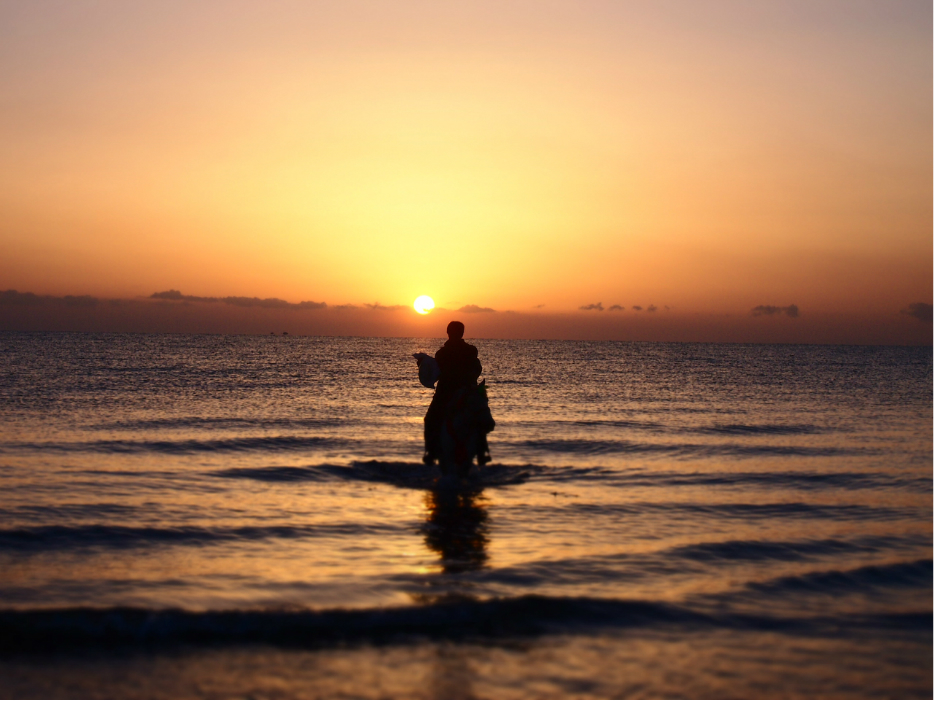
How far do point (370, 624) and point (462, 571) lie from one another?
5.70ft

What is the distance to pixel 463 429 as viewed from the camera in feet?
45.5

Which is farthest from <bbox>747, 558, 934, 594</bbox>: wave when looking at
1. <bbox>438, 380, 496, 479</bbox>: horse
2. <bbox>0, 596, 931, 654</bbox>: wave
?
<bbox>438, 380, 496, 479</bbox>: horse

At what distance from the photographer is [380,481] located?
1448 cm

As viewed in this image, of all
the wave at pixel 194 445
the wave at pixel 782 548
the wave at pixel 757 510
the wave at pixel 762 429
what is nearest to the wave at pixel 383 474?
the wave at pixel 757 510

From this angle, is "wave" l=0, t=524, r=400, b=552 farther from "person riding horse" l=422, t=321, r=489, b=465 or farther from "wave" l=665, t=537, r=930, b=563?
"wave" l=665, t=537, r=930, b=563

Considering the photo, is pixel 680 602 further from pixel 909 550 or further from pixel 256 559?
pixel 256 559

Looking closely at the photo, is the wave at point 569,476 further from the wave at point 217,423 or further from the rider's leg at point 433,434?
the wave at point 217,423

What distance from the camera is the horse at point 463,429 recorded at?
45.2ft

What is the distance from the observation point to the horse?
13.8 meters

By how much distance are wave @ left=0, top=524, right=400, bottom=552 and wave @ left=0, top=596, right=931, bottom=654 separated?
2.63 m

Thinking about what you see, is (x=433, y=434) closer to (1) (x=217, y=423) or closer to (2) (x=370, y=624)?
(2) (x=370, y=624)

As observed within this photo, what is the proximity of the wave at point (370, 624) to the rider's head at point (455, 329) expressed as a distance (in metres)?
6.89

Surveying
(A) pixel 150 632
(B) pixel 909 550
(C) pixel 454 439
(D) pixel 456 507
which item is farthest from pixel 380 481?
(B) pixel 909 550

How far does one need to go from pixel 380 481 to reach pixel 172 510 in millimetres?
4129
